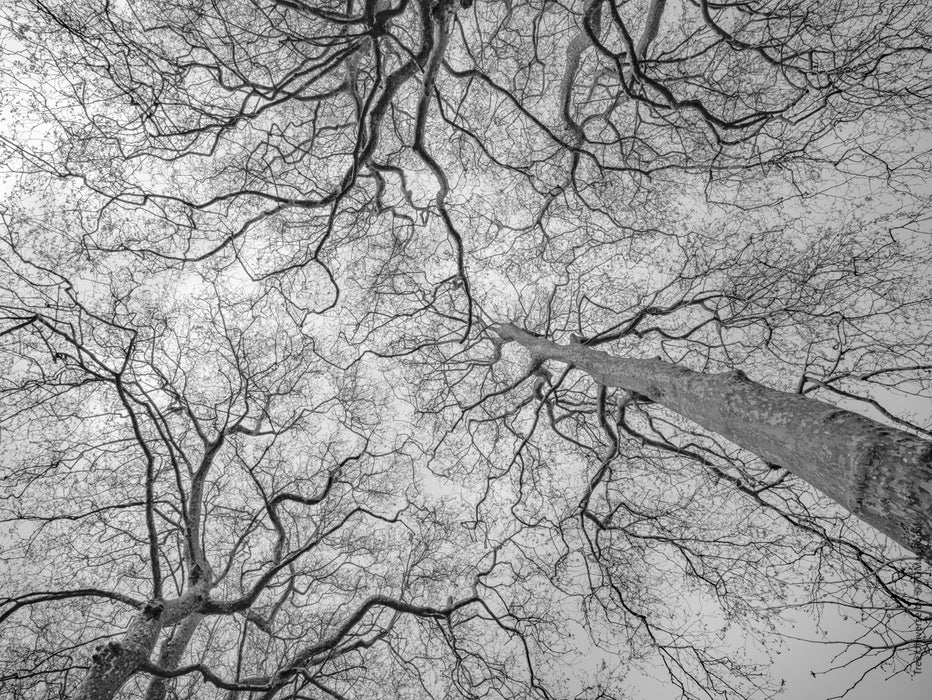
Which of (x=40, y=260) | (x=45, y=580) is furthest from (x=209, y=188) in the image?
(x=45, y=580)

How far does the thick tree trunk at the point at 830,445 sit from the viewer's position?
167 centimetres

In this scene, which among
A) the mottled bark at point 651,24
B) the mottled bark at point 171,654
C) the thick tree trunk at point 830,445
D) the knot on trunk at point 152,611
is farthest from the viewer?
the mottled bark at point 651,24

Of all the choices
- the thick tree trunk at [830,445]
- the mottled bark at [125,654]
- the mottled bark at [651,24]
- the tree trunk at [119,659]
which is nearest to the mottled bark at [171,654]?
the mottled bark at [125,654]

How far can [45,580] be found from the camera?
5.98 metres

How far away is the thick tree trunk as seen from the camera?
167cm

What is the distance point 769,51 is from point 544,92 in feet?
10.2

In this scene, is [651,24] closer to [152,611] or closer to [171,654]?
[152,611]

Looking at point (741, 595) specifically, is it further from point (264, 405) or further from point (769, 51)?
point (264, 405)

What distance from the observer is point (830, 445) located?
2.07 m

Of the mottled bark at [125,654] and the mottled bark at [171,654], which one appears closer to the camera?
the mottled bark at [125,654]

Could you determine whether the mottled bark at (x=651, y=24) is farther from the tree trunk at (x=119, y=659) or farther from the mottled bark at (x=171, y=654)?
the mottled bark at (x=171, y=654)

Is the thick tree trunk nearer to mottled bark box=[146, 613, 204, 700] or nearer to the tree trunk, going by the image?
the tree trunk

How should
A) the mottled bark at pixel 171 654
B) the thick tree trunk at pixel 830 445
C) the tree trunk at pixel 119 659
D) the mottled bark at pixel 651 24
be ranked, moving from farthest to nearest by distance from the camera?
1. the mottled bark at pixel 651 24
2. the mottled bark at pixel 171 654
3. the tree trunk at pixel 119 659
4. the thick tree trunk at pixel 830 445

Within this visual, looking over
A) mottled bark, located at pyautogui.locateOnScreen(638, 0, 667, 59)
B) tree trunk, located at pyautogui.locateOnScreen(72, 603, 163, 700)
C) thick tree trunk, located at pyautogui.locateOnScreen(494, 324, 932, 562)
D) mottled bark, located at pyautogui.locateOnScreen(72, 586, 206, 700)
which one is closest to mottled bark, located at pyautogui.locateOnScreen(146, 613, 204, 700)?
mottled bark, located at pyautogui.locateOnScreen(72, 586, 206, 700)
